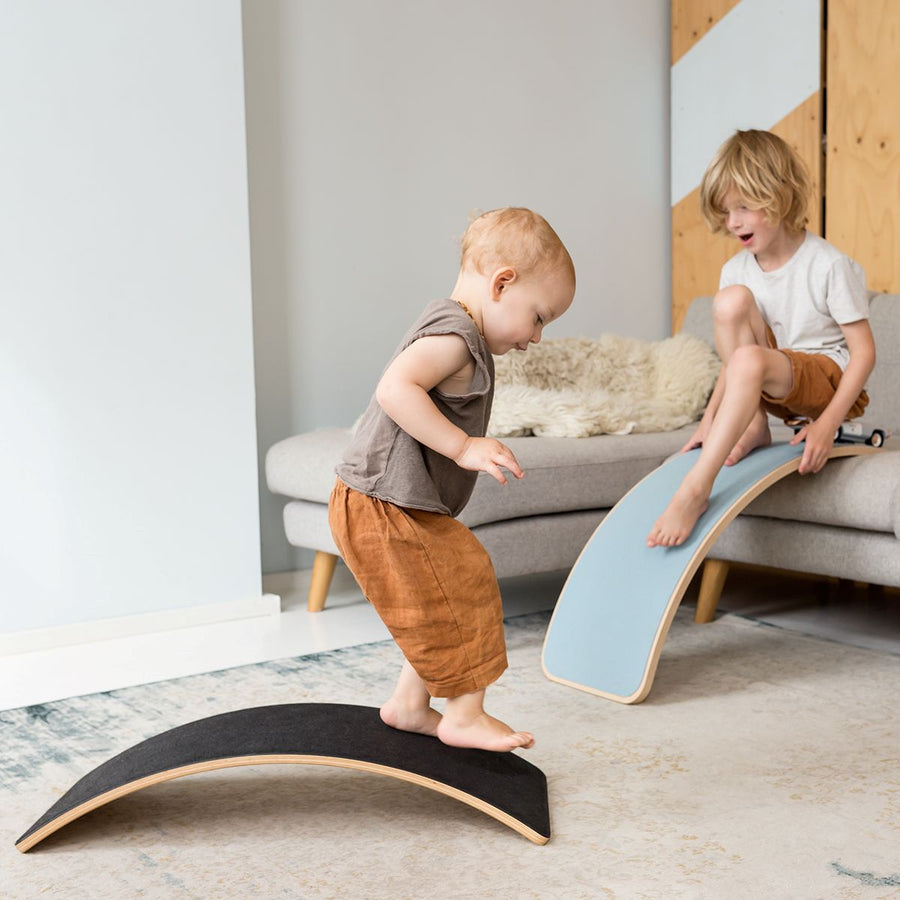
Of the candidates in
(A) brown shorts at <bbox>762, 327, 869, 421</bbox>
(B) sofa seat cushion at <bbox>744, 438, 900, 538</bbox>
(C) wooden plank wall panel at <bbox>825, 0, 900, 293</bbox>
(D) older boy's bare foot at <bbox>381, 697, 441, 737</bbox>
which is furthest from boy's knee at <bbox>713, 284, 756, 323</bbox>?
(C) wooden plank wall panel at <bbox>825, 0, 900, 293</bbox>

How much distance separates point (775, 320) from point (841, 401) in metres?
0.30

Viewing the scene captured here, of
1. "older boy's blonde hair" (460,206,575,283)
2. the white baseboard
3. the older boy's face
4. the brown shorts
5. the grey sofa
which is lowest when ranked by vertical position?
the white baseboard

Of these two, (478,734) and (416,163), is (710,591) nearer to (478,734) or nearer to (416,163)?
(478,734)

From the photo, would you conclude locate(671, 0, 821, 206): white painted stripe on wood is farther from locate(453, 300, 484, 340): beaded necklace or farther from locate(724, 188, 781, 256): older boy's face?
locate(453, 300, 484, 340): beaded necklace

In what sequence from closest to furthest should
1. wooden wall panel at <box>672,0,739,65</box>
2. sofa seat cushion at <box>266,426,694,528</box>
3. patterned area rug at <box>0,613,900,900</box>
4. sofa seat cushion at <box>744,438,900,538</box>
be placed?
patterned area rug at <box>0,613,900,900</box> < sofa seat cushion at <box>744,438,900,538</box> < sofa seat cushion at <box>266,426,694,528</box> < wooden wall panel at <box>672,0,739,65</box>

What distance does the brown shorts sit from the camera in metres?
2.35

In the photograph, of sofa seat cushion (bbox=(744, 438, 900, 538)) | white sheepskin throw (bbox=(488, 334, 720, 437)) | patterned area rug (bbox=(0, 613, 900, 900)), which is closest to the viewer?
patterned area rug (bbox=(0, 613, 900, 900))

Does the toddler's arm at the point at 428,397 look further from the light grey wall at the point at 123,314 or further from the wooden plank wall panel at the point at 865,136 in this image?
the wooden plank wall panel at the point at 865,136

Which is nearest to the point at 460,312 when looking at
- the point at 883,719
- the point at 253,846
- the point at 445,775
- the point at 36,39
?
the point at 445,775

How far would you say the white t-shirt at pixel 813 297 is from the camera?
246 centimetres

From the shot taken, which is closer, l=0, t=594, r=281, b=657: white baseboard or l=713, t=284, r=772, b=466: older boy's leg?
l=713, t=284, r=772, b=466: older boy's leg

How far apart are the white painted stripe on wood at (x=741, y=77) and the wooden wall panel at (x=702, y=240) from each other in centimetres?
4

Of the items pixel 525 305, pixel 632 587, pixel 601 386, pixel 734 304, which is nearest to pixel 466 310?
pixel 525 305

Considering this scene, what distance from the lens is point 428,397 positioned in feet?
4.82
